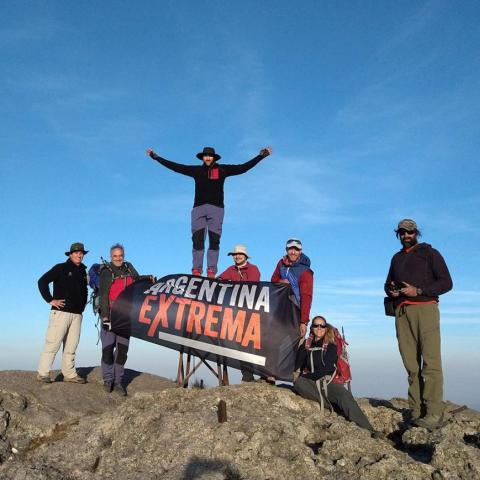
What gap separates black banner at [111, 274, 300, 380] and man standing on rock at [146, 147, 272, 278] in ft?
5.08

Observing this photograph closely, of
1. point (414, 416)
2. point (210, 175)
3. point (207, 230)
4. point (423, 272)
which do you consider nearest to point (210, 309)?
point (207, 230)

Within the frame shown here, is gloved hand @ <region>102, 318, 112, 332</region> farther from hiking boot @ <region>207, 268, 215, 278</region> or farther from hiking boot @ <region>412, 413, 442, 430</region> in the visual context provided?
hiking boot @ <region>412, 413, 442, 430</region>

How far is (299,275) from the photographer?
10898 mm

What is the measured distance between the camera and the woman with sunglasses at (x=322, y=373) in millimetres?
9914

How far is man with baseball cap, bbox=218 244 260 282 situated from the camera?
11477 millimetres

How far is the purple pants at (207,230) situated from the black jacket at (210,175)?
18cm

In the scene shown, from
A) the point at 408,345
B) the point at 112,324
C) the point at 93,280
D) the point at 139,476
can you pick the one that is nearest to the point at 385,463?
the point at 408,345

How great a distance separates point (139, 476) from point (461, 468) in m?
4.84

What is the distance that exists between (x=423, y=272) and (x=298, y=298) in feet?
8.58

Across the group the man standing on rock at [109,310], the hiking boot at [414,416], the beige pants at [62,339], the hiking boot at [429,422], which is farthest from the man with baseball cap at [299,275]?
the beige pants at [62,339]

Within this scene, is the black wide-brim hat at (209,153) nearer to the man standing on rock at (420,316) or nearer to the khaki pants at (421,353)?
the man standing on rock at (420,316)

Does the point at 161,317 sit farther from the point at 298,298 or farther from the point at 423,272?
the point at 423,272

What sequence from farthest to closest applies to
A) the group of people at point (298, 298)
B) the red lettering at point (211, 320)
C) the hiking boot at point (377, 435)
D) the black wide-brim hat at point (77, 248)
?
the black wide-brim hat at point (77, 248), the red lettering at point (211, 320), the group of people at point (298, 298), the hiking boot at point (377, 435)

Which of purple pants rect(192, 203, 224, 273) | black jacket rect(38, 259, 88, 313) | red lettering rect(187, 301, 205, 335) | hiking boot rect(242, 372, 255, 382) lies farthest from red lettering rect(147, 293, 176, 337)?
black jacket rect(38, 259, 88, 313)
